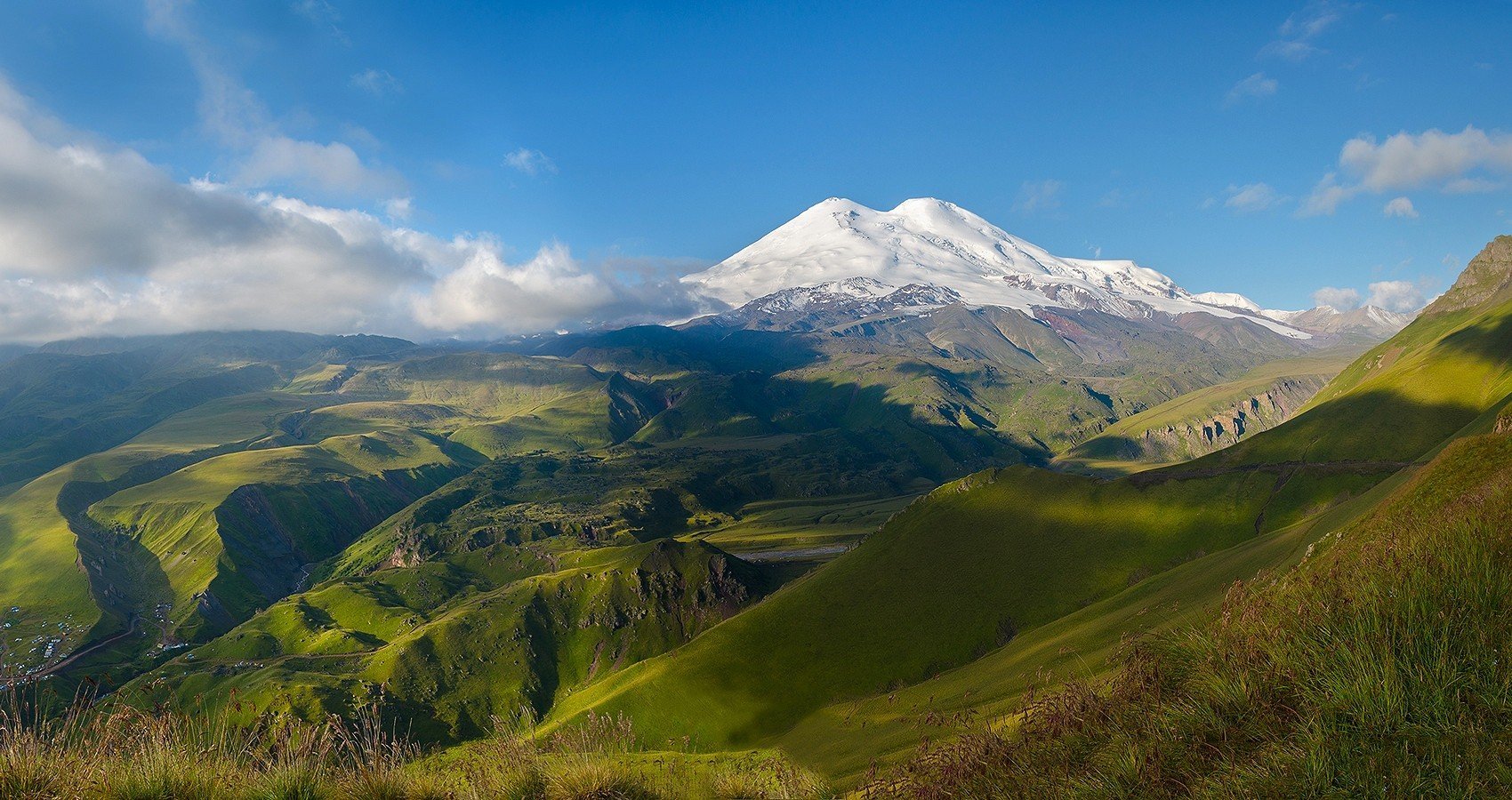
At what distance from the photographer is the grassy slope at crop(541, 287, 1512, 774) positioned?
9481 centimetres

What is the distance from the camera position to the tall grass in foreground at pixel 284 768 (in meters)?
8.62

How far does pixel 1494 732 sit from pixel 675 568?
17834 centimetres

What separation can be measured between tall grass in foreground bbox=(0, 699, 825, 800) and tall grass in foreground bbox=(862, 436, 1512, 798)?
3.64 meters

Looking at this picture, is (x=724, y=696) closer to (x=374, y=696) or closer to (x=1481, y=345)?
(x=374, y=696)

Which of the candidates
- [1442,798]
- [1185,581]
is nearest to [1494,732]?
[1442,798]

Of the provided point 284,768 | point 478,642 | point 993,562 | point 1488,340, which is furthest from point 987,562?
point 1488,340

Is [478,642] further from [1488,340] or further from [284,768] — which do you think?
[1488,340]

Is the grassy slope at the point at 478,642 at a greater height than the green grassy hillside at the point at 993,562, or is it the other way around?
the green grassy hillside at the point at 993,562

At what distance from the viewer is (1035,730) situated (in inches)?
385

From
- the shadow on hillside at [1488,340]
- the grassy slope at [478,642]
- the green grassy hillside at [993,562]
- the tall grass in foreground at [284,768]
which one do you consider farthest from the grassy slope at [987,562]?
the tall grass in foreground at [284,768]

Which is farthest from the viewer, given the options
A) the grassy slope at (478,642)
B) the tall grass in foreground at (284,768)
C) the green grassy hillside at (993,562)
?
the grassy slope at (478,642)

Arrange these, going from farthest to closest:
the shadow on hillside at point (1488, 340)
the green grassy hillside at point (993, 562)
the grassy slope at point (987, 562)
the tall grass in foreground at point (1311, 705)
Answer: the shadow on hillside at point (1488, 340) < the grassy slope at point (987, 562) < the green grassy hillside at point (993, 562) < the tall grass in foreground at point (1311, 705)

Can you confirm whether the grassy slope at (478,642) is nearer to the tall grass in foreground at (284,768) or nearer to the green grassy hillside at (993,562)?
the green grassy hillside at (993,562)

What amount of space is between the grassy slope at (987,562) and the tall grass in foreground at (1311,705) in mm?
84105
